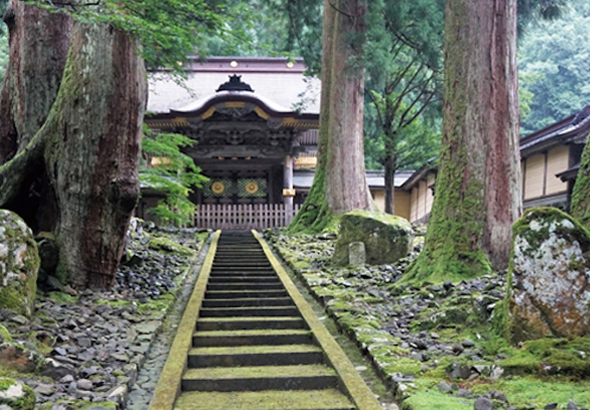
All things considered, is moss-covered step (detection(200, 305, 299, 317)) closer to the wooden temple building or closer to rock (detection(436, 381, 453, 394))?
rock (detection(436, 381, 453, 394))

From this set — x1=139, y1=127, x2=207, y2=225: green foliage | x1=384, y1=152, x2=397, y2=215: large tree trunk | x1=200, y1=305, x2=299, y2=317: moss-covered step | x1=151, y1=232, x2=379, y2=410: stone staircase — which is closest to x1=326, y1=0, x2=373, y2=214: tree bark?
x1=139, y1=127, x2=207, y2=225: green foliage

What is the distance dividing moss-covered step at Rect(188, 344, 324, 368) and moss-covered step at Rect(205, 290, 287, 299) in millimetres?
2225

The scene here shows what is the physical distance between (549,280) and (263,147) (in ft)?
52.6

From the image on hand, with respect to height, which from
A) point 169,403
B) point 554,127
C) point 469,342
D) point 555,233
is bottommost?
point 169,403

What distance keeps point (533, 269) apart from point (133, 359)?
3307 mm

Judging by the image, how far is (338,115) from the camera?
12.4 metres

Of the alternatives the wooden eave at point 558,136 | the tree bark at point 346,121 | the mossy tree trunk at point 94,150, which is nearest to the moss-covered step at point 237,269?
the mossy tree trunk at point 94,150

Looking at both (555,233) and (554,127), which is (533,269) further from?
(554,127)

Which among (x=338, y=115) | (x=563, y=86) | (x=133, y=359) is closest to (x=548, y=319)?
(x=133, y=359)

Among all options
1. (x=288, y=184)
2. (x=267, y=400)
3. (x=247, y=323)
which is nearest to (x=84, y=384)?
(x=267, y=400)

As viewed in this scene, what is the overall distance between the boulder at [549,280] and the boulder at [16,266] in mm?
4185

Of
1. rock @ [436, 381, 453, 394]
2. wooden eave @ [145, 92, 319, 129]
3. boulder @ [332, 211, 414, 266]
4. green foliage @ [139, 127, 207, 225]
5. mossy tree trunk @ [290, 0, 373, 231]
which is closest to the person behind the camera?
rock @ [436, 381, 453, 394]

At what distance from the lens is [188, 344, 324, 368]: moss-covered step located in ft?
15.6

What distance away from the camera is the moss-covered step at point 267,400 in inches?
149
